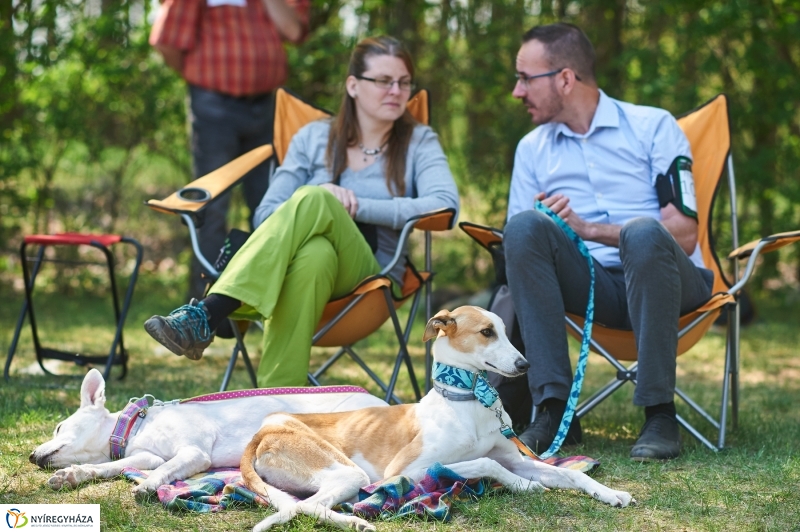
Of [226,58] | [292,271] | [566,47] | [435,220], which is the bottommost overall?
[292,271]

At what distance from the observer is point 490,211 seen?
20.1 ft

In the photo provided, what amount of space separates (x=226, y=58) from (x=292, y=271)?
6.54 ft

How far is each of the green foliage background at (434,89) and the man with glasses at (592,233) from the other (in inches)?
91.5

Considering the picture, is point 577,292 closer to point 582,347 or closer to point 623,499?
point 582,347

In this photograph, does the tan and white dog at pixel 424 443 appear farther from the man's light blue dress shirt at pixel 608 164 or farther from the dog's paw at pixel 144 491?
the man's light blue dress shirt at pixel 608 164

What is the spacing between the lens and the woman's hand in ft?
10.5

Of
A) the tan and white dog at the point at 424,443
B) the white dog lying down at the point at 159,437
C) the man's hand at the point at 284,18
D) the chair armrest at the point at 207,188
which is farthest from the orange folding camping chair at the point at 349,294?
the man's hand at the point at 284,18

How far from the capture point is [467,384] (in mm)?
2305

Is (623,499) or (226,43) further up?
(226,43)

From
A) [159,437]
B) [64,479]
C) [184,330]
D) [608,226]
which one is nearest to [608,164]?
[608,226]

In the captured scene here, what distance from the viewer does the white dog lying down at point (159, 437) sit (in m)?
2.39

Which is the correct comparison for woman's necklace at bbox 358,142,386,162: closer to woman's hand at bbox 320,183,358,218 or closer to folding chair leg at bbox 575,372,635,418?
woman's hand at bbox 320,183,358,218

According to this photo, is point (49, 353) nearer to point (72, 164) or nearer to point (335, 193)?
point (335, 193)

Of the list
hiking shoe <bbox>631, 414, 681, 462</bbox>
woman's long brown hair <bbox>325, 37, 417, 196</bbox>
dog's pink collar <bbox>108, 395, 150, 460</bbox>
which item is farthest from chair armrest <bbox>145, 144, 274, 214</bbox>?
hiking shoe <bbox>631, 414, 681, 462</bbox>
